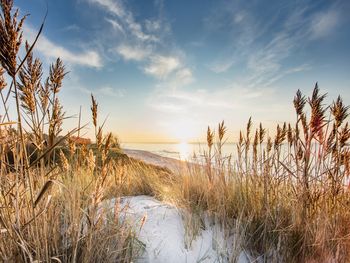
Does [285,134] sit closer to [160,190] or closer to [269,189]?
[269,189]

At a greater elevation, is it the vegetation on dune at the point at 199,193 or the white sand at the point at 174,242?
the vegetation on dune at the point at 199,193

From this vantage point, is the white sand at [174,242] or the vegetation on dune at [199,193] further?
the white sand at [174,242]

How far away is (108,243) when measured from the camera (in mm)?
1974

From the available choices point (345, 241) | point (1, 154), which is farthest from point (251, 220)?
point (1, 154)

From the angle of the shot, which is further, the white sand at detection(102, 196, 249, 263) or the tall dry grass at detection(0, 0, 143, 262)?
the white sand at detection(102, 196, 249, 263)

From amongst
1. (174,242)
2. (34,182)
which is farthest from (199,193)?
(34,182)

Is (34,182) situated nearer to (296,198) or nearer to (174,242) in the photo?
(174,242)

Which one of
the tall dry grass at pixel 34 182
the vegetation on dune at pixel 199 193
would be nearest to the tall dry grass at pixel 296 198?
the vegetation on dune at pixel 199 193

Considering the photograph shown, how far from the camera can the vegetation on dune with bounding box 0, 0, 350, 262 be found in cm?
140

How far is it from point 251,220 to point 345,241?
0.83m

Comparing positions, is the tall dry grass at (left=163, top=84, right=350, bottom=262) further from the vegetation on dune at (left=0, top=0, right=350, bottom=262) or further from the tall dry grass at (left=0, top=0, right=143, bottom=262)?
the tall dry grass at (left=0, top=0, right=143, bottom=262)

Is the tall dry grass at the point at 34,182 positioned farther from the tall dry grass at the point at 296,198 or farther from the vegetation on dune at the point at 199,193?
the tall dry grass at the point at 296,198

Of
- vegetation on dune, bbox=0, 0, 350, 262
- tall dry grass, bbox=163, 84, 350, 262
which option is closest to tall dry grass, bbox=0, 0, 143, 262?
vegetation on dune, bbox=0, 0, 350, 262

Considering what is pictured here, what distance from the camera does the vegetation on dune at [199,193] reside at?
1.40 meters
